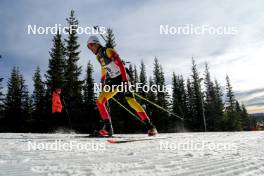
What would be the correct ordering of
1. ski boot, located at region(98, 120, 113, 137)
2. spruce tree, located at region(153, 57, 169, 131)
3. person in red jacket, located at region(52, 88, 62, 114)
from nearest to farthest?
ski boot, located at region(98, 120, 113, 137) < person in red jacket, located at region(52, 88, 62, 114) < spruce tree, located at region(153, 57, 169, 131)

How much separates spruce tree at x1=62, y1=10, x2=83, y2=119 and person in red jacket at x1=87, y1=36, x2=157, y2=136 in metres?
24.4

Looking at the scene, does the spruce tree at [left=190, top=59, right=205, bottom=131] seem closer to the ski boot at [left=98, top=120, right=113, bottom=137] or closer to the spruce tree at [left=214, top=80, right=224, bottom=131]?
the spruce tree at [left=214, top=80, right=224, bottom=131]

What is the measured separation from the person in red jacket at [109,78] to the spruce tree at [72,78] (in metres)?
24.4

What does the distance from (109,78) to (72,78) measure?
26122 mm

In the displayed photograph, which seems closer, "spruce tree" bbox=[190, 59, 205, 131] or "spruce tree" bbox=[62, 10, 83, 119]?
"spruce tree" bbox=[62, 10, 83, 119]

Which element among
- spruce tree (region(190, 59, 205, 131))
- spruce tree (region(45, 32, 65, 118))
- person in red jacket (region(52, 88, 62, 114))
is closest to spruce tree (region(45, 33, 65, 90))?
spruce tree (region(45, 32, 65, 118))

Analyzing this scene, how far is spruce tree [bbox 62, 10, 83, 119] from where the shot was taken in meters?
30.7

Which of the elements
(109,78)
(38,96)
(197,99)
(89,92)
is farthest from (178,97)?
(109,78)

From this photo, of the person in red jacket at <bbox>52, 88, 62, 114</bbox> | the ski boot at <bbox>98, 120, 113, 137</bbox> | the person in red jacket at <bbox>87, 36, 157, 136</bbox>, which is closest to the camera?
the ski boot at <bbox>98, 120, 113, 137</bbox>

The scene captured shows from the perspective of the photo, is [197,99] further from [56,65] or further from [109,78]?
[109,78]

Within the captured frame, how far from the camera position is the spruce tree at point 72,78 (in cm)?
3071

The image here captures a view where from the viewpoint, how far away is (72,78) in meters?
31.7

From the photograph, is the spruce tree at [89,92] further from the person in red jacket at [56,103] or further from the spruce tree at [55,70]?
the person in red jacket at [56,103]

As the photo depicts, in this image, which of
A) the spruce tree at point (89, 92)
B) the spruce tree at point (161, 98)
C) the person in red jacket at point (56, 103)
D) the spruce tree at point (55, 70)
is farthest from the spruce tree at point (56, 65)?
the person in red jacket at point (56, 103)
